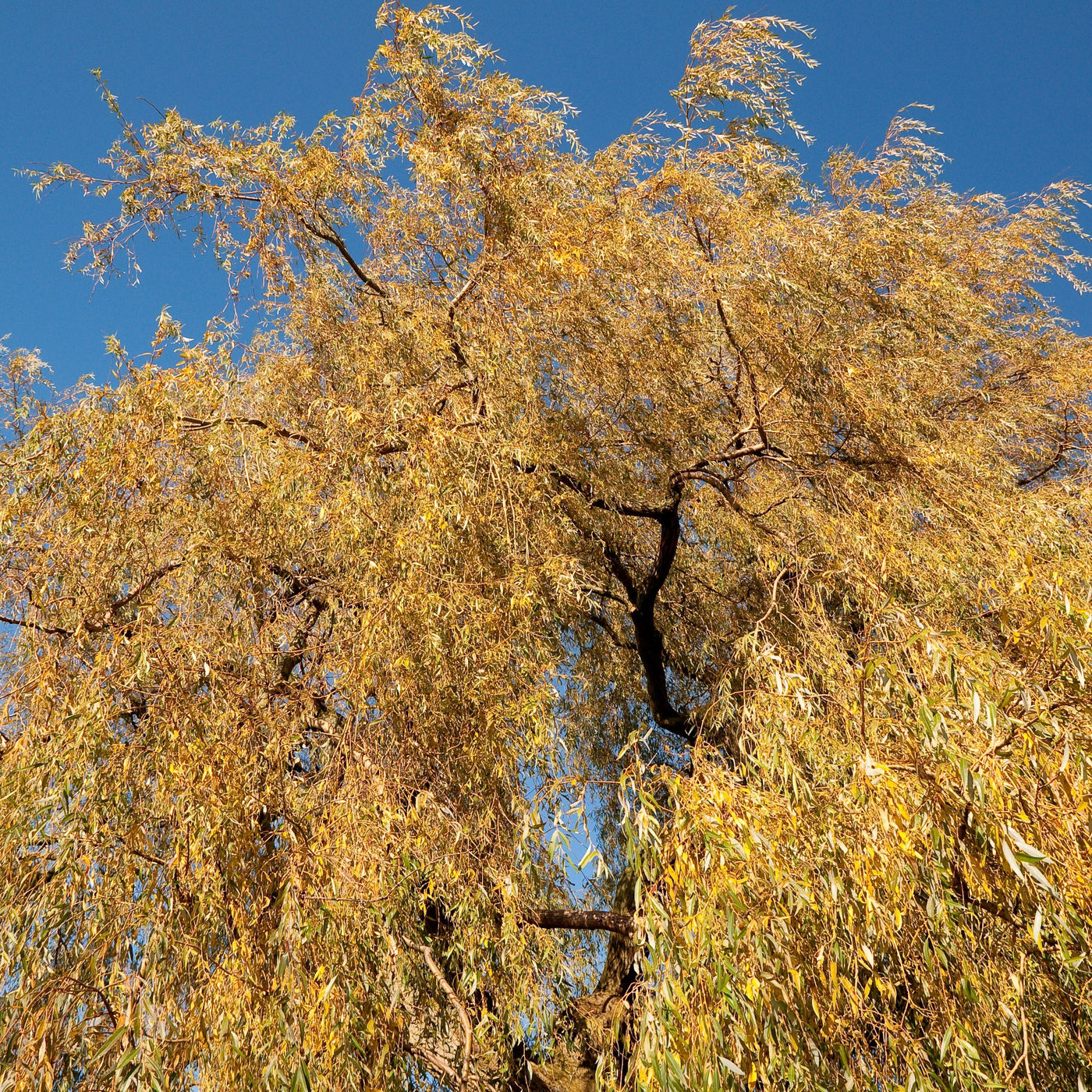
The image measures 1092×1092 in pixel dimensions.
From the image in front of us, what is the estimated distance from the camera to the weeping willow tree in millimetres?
2111

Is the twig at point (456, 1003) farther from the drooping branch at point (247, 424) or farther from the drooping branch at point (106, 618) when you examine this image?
the drooping branch at point (247, 424)

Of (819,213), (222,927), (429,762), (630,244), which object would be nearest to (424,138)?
(630,244)

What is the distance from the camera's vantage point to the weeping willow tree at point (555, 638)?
2.11 m

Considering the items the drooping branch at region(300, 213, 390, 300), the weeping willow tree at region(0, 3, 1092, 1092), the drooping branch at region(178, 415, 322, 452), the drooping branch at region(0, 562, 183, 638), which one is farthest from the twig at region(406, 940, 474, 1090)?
the drooping branch at region(300, 213, 390, 300)

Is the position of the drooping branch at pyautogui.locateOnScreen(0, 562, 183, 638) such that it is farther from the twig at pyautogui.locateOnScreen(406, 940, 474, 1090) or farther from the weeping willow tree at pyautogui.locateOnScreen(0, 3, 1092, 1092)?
the twig at pyautogui.locateOnScreen(406, 940, 474, 1090)

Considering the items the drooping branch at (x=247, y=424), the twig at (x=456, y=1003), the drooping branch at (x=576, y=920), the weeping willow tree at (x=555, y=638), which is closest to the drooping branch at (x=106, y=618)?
the weeping willow tree at (x=555, y=638)

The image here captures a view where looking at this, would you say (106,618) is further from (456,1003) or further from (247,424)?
(456,1003)

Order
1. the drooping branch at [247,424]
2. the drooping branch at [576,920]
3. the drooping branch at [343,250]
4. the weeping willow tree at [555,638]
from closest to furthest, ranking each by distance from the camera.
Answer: the weeping willow tree at [555,638] < the drooping branch at [576,920] < the drooping branch at [247,424] < the drooping branch at [343,250]

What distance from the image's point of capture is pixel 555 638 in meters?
3.73

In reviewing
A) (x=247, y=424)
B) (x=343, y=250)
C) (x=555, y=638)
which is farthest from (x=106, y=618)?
(x=343, y=250)

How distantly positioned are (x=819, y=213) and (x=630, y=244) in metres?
1.82

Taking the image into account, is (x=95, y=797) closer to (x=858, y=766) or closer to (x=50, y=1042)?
(x=50, y=1042)

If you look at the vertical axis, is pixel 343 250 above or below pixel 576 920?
above

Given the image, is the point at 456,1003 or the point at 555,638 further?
the point at 555,638
